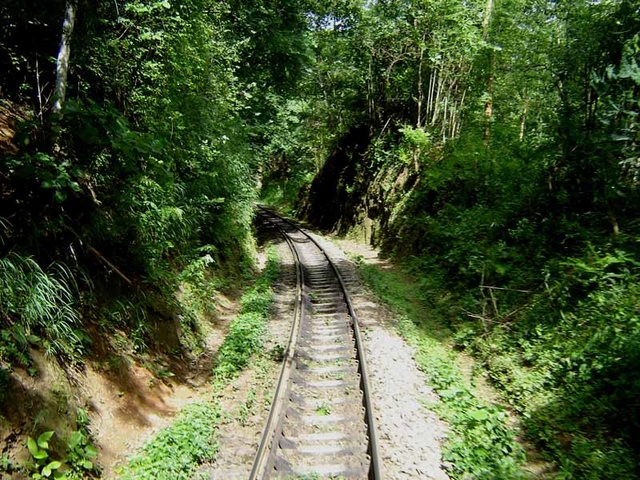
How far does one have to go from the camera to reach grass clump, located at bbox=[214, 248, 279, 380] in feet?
21.1

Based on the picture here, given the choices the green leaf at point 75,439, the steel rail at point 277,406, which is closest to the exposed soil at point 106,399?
the green leaf at point 75,439

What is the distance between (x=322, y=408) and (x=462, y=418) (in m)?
1.78

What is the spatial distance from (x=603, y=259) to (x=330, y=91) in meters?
21.9

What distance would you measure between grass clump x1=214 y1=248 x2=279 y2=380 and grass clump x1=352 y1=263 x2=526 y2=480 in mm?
2846

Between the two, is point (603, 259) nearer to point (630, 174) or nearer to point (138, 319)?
point (630, 174)

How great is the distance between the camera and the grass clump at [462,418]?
418cm

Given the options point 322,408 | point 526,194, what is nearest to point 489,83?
point 526,194

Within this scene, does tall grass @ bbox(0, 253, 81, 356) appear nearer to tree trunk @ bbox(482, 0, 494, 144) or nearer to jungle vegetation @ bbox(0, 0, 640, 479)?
jungle vegetation @ bbox(0, 0, 640, 479)

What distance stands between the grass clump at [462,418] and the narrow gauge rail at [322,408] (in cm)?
98

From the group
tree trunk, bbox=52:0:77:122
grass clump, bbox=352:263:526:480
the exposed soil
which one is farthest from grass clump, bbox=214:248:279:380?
tree trunk, bbox=52:0:77:122

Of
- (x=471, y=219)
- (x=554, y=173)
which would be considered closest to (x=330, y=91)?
(x=471, y=219)

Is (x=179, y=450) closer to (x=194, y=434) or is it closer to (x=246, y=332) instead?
(x=194, y=434)

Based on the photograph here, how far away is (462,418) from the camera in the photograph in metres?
4.95

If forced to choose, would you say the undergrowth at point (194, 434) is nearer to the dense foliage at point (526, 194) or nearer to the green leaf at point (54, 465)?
the green leaf at point (54, 465)
